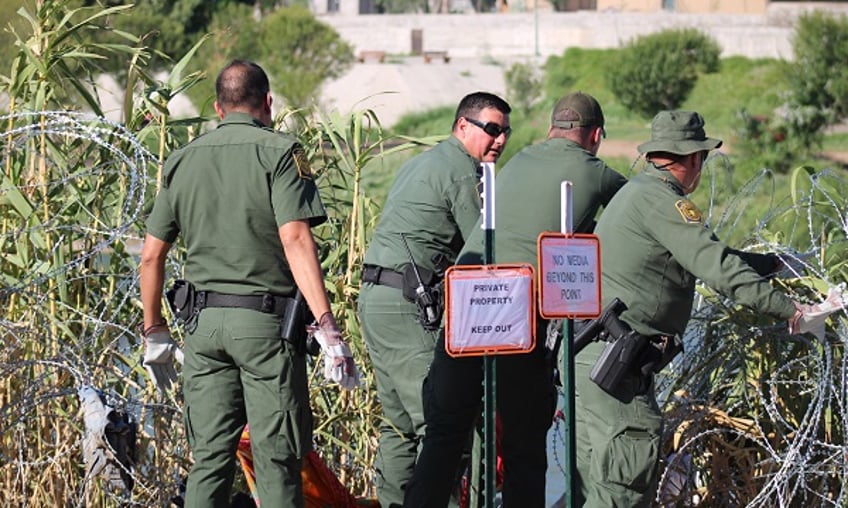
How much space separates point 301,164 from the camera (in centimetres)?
485

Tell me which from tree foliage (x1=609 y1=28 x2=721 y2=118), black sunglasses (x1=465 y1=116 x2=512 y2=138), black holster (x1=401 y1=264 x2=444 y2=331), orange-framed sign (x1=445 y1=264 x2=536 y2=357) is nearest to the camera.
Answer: orange-framed sign (x1=445 y1=264 x2=536 y2=357)

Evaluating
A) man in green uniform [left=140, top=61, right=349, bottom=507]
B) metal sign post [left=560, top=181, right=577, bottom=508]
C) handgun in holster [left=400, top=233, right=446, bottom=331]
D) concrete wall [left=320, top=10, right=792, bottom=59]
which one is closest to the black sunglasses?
handgun in holster [left=400, top=233, right=446, bottom=331]

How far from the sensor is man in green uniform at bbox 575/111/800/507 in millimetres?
4824

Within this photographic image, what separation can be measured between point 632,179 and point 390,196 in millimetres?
1024

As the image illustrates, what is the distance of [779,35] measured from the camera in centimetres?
6178

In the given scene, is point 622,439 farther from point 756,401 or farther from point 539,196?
point 756,401

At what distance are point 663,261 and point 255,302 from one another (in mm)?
1317

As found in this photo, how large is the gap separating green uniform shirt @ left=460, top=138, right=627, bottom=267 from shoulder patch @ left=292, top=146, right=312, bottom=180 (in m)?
0.71

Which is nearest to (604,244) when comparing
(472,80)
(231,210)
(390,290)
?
(390,290)

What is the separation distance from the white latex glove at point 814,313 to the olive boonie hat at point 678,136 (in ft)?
1.98

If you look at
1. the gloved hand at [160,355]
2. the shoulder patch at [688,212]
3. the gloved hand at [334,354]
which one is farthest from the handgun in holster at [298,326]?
the shoulder patch at [688,212]

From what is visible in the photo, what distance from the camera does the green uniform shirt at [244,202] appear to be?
15.8 ft

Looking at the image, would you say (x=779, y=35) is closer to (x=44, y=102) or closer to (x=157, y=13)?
(x=157, y=13)

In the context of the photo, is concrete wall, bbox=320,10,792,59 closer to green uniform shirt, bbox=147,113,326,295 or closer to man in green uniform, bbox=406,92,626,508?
man in green uniform, bbox=406,92,626,508
